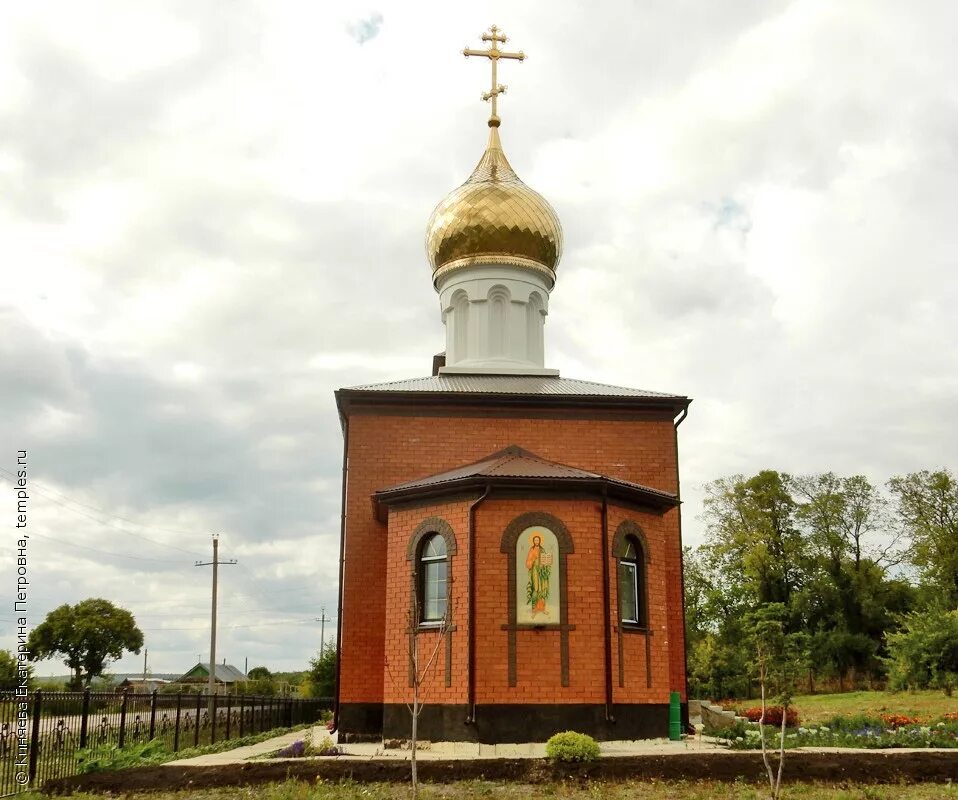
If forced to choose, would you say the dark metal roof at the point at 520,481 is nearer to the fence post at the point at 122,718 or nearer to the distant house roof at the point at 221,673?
the fence post at the point at 122,718

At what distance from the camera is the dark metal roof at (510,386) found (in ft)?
54.6

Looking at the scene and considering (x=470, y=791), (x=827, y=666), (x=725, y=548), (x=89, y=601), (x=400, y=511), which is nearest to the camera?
(x=470, y=791)

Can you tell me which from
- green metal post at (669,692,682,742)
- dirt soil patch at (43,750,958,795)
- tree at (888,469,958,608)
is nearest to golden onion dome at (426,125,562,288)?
green metal post at (669,692,682,742)

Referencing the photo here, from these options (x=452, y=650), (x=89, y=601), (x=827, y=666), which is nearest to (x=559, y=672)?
(x=452, y=650)

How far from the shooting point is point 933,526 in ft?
126

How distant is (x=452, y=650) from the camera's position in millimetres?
13453

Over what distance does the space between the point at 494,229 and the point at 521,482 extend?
7.83m

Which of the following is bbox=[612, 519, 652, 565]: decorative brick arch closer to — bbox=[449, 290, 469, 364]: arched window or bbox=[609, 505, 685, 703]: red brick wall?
bbox=[609, 505, 685, 703]: red brick wall

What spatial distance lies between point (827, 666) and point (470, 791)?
31059 mm

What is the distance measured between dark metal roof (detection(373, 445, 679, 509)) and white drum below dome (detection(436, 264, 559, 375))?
4.49 m

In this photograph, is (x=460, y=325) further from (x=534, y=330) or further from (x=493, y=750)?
(x=493, y=750)

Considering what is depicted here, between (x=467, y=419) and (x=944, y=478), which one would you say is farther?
(x=944, y=478)

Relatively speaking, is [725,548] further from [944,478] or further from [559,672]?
[559,672]

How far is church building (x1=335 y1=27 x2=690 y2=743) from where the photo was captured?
13.2m
